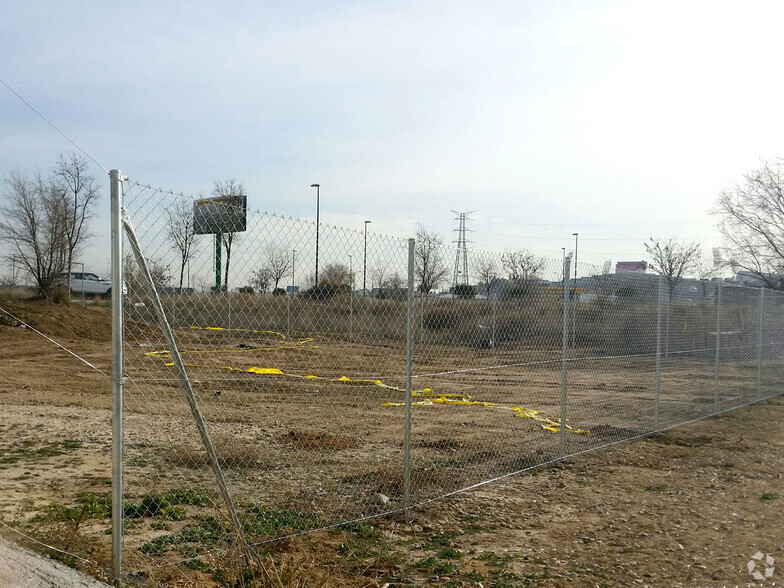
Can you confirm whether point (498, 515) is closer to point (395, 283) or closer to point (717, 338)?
point (395, 283)

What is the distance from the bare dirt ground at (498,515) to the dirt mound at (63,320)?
52.3 feet

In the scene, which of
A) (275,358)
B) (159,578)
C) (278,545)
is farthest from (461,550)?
(275,358)

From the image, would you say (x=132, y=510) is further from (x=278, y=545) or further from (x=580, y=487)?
(x=580, y=487)

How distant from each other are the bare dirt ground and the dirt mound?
15.9m

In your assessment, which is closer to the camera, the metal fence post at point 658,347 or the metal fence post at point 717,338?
the metal fence post at point 658,347

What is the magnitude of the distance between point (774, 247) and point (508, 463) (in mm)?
24335

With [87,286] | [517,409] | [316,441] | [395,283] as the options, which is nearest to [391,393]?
[517,409]

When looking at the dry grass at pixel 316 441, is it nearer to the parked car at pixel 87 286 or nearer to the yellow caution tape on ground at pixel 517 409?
the yellow caution tape on ground at pixel 517 409

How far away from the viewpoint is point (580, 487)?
21.6ft

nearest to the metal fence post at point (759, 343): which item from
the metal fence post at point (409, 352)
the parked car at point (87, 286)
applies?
the metal fence post at point (409, 352)

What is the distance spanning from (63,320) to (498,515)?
77.2 ft

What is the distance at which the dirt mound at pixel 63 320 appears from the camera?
2425cm

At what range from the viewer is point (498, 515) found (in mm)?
5656

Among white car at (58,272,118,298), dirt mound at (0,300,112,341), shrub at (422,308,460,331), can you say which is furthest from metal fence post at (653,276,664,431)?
white car at (58,272,118,298)
